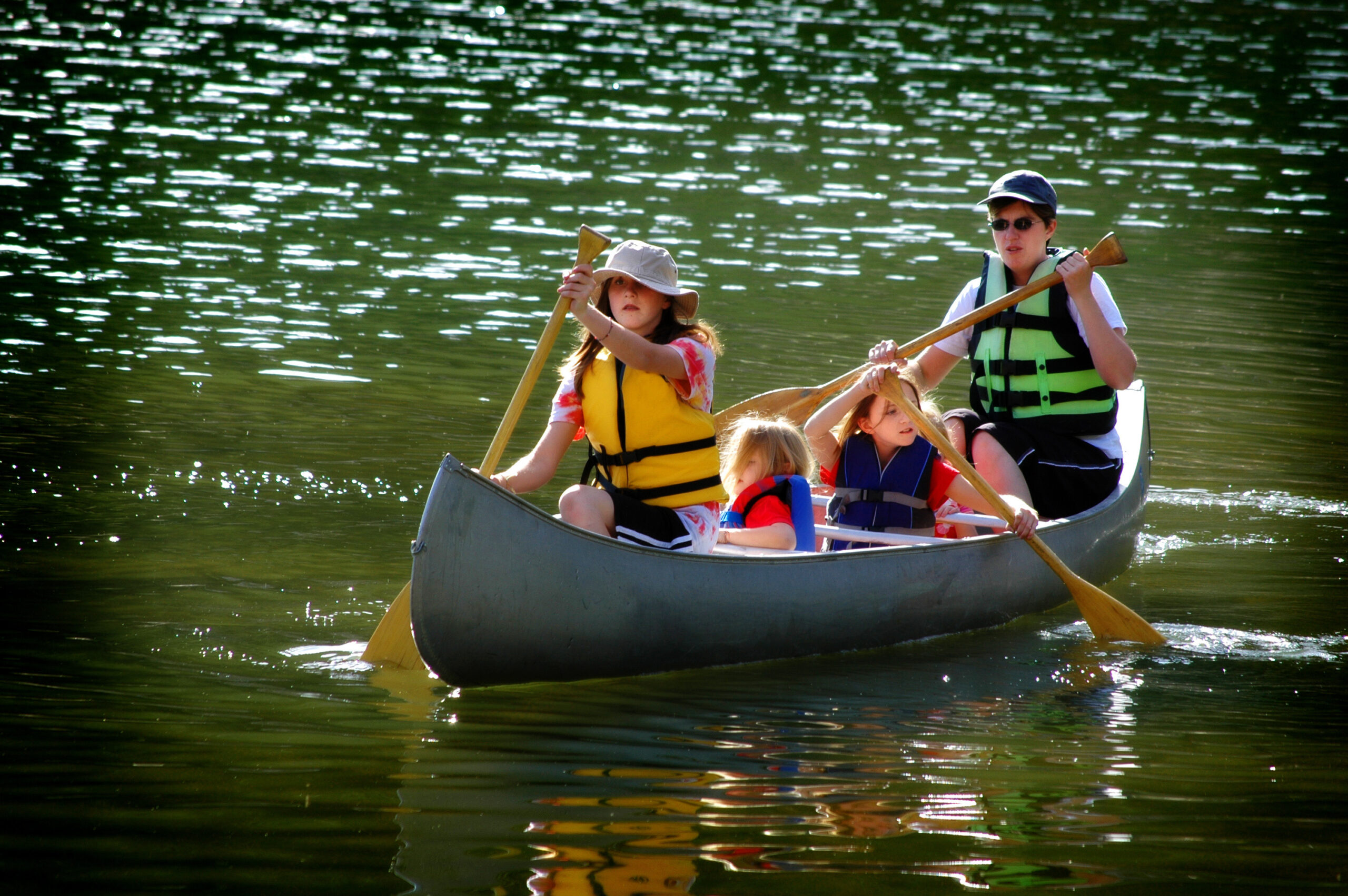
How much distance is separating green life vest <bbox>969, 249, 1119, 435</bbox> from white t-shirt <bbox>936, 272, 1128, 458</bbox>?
0.02 m

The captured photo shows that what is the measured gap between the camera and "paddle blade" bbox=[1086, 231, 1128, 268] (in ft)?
18.1

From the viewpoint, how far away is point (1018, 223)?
574cm

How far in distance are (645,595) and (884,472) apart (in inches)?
54.2

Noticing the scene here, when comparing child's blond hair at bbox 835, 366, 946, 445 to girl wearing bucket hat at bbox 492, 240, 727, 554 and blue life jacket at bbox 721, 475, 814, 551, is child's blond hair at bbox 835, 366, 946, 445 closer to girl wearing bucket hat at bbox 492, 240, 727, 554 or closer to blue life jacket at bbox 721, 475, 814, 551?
blue life jacket at bbox 721, 475, 814, 551

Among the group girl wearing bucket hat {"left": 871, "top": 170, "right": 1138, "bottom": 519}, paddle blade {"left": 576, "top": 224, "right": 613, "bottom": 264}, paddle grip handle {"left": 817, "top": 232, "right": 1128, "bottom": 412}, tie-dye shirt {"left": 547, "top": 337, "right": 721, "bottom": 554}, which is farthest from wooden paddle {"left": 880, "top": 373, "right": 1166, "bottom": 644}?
paddle blade {"left": 576, "top": 224, "right": 613, "bottom": 264}

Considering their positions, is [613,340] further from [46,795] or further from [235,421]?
[235,421]

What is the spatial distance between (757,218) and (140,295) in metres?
5.12

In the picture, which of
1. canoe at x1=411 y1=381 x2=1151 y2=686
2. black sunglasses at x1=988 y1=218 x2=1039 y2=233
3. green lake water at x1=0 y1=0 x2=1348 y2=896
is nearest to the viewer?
green lake water at x1=0 y1=0 x2=1348 y2=896

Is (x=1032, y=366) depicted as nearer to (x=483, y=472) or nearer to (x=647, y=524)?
(x=647, y=524)

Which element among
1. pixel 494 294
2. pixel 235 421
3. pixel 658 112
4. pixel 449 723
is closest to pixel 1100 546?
pixel 449 723

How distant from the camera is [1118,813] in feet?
12.1

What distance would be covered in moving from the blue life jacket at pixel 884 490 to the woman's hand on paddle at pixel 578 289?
1.60m

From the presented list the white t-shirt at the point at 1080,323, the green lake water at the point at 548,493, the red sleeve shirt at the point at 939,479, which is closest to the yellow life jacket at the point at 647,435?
the green lake water at the point at 548,493

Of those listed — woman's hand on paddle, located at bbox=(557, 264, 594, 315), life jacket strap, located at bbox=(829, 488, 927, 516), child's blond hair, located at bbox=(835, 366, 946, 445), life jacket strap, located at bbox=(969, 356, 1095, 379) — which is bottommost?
life jacket strap, located at bbox=(829, 488, 927, 516)
